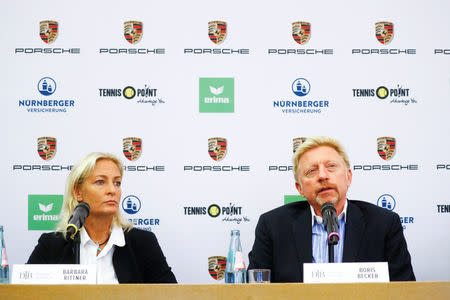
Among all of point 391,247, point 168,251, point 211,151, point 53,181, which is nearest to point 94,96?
point 53,181

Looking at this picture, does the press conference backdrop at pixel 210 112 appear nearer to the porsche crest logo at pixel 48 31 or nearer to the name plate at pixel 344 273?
the porsche crest logo at pixel 48 31

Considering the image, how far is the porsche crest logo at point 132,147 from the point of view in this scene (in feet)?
11.0

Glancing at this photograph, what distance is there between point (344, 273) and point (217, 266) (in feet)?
5.49

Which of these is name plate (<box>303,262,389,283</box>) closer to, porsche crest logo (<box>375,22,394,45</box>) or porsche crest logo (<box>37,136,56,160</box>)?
porsche crest logo (<box>375,22,394,45</box>)

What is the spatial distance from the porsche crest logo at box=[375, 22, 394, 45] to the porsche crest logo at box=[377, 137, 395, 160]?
651mm

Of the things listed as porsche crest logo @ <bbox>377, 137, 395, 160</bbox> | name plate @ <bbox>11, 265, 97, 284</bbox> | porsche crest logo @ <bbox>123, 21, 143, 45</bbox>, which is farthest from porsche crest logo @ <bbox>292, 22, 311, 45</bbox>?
name plate @ <bbox>11, 265, 97, 284</bbox>

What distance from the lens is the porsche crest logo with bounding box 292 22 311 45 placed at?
3396mm

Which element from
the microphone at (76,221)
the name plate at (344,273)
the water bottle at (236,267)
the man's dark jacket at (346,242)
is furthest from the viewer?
the man's dark jacket at (346,242)

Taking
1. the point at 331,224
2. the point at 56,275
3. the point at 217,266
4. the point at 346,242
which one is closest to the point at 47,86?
the point at 217,266

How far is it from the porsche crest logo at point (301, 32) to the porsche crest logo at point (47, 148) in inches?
68.4

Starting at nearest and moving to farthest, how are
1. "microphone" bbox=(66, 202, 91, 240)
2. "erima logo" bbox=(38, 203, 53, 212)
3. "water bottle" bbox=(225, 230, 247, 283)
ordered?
"microphone" bbox=(66, 202, 91, 240) → "water bottle" bbox=(225, 230, 247, 283) → "erima logo" bbox=(38, 203, 53, 212)

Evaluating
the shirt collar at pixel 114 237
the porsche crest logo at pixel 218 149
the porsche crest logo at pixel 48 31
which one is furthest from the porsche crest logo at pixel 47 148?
the porsche crest logo at pixel 218 149

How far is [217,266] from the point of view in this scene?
3.35m

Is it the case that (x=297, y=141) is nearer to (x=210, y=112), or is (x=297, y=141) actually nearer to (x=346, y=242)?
(x=210, y=112)
